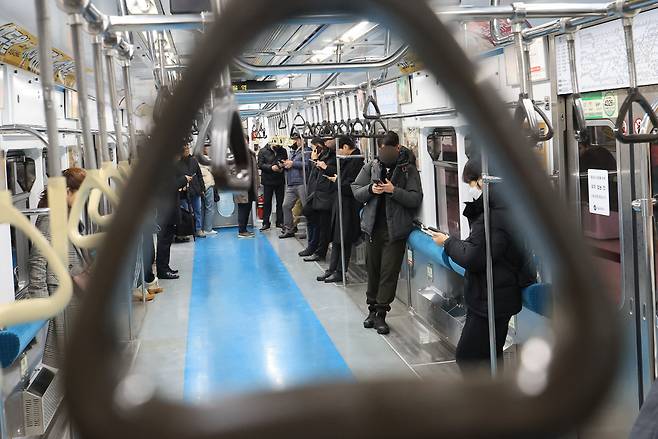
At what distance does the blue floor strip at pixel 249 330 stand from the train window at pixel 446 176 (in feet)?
5.47

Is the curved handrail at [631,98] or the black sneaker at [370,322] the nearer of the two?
the curved handrail at [631,98]

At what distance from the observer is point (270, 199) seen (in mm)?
14523

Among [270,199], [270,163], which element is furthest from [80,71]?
[270,199]

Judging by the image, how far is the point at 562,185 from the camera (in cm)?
432

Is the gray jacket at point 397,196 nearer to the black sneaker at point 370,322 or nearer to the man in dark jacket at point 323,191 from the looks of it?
the black sneaker at point 370,322

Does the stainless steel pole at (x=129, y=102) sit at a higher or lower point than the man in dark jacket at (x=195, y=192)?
higher

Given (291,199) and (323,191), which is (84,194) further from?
(291,199)

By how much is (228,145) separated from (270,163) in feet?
43.3

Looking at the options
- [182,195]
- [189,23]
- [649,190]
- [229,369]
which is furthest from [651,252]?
[182,195]

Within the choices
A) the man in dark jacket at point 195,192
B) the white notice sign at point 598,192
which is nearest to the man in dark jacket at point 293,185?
the man in dark jacket at point 195,192

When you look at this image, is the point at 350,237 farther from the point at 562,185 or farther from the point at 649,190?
the point at 649,190

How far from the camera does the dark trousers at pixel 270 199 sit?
14258 millimetres

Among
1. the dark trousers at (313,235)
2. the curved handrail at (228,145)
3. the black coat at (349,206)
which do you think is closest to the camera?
the curved handrail at (228,145)

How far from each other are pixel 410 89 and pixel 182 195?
5249mm
